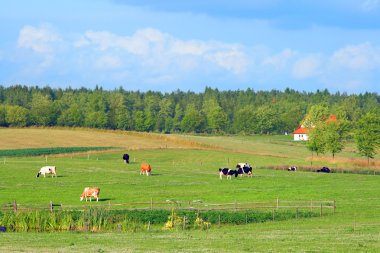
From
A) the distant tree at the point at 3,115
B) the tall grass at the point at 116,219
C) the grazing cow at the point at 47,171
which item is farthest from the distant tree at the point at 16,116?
the tall grass at the point at 116,219

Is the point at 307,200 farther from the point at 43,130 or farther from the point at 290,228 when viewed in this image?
the point at 43,130

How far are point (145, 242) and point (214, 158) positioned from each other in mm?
73040

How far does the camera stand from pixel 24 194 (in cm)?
6266

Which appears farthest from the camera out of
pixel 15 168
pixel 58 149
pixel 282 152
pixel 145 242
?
pixel 282 152

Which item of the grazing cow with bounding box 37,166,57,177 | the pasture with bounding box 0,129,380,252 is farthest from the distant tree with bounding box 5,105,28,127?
the grazing cow with bounding box 37,166,57,177

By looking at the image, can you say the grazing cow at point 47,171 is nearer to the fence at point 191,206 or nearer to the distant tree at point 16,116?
the fence at point 191,206

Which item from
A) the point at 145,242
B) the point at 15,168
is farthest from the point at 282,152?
the point at 145,242

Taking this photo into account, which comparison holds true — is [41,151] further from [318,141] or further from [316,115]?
[316,115]

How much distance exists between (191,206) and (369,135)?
64424mm

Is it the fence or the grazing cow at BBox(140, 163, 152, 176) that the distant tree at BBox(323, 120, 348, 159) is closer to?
the grazing cow at BBox(140, 163, 152, 176)

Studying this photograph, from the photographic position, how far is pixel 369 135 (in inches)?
4523

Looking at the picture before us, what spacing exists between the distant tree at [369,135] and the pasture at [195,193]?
567cm

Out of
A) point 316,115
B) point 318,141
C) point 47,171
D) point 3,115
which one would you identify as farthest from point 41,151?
point 3,115

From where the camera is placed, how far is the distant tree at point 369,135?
4481 inches
